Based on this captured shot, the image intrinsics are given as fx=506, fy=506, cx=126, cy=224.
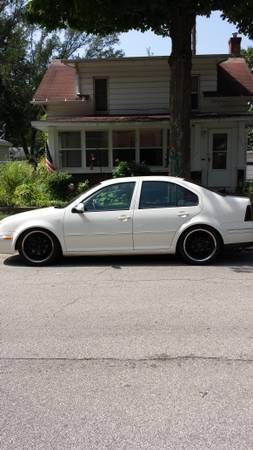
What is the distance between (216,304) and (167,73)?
1561 cm

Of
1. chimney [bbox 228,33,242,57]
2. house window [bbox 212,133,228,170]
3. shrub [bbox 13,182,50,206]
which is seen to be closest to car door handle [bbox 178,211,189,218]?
shrub [bbox 13,182,50,206]

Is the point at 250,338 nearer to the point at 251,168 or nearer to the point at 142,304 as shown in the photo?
the point at 142,304

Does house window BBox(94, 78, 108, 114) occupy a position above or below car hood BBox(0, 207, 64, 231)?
above

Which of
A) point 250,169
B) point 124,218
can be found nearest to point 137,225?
point 124,218

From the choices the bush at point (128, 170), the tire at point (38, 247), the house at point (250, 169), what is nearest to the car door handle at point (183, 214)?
the tire at point (38, 247)

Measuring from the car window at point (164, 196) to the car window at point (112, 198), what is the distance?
233 mm

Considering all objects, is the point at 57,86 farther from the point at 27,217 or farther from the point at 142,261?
the point at 142,261

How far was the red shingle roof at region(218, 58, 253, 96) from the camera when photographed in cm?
2020

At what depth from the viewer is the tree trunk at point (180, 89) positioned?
38.9 feet

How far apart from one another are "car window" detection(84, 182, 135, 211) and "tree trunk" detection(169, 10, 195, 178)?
3939 mm

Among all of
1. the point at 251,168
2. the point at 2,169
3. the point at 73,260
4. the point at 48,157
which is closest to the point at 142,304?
the point at 73,260

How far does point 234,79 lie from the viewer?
21328 millimetres

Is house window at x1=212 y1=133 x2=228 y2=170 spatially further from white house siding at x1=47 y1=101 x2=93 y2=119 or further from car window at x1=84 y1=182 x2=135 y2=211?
car window at x1=84 y1=182 x2=135 y2=211

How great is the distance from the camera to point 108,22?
481 inches
